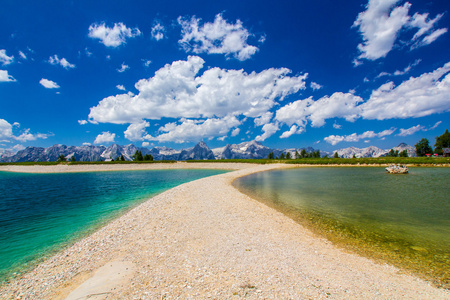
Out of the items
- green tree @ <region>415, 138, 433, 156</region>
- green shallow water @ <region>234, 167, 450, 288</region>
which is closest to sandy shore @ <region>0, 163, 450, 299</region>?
green shallow water @ <region>234, 167, 450, 288</region>

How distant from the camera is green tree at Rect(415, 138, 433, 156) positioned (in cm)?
11800

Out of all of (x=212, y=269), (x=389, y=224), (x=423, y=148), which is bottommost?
(x=389, y=224)

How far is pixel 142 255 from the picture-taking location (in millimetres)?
8305

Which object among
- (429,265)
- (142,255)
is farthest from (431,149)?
(142,255)

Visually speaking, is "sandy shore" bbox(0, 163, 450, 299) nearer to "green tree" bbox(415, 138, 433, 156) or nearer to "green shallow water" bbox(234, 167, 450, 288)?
"green shallow water" bbox(234, 167, 450, 288)

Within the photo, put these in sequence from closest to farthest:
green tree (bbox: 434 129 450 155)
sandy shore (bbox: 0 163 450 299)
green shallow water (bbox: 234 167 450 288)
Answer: sandy shore (bbox: 0 163 450 299), green shallow water (bbox: 234 167 450 288), green tree (bbox: 434 129 450 155)

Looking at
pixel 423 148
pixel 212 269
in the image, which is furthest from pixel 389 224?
pixel 423 148

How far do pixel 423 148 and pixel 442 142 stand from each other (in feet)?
33.7

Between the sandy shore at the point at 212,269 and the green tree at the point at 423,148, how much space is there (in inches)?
6503

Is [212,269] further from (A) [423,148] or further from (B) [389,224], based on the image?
(A) [423,148]

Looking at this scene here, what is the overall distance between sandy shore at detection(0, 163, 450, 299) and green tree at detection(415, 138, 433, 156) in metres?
165

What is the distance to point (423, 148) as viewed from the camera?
120 meters

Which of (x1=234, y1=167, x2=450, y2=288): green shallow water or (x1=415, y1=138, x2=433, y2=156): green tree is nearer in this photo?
(x1=234, y1=167, x2=450, y2=288): green shallow water

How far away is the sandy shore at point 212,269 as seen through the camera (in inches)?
223
